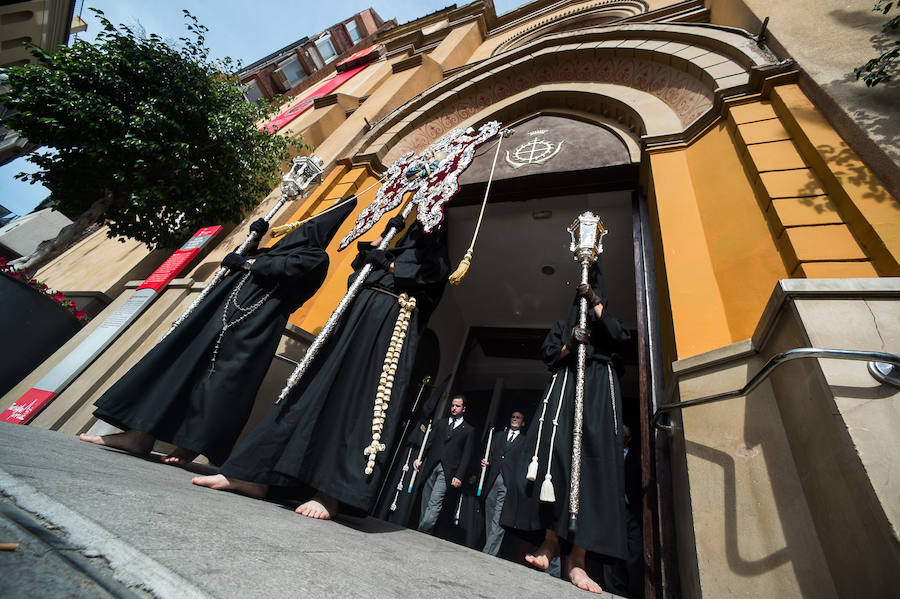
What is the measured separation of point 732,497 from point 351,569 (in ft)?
5.24

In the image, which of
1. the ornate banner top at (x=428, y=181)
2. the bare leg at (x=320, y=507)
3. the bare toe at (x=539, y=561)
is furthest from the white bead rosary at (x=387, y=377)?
the bare toe at (x=539, y=561)

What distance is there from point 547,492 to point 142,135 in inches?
264

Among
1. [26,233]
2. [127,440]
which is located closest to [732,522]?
[127,440]

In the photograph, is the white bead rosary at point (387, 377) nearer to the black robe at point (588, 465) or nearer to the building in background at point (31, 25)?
the black robe at point (588, 465)

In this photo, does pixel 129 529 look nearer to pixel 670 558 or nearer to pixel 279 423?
pixel 279 423

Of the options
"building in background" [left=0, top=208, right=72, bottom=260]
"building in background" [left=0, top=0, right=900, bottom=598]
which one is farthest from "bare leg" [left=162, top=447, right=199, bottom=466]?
"building in background" [left=0, top=208, right=72, bottom=260]

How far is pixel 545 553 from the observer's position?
82.8 inches

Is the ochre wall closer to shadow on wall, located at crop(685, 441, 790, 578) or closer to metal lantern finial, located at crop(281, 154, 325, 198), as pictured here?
shadow on wall, located at crop(685, 441, 790, 578)

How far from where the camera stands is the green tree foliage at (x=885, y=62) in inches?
102

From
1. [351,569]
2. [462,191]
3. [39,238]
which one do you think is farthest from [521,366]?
[39,238]

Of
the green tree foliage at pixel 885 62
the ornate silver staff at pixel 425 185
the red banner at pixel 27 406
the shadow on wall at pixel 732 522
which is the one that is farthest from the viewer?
the ornate silver staff at pixel 425 185

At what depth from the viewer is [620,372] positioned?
9.12ft

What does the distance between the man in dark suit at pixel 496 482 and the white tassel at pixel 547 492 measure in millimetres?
2191

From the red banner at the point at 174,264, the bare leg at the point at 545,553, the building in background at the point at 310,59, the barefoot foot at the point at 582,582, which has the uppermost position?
the building in background at the point at 310,59
